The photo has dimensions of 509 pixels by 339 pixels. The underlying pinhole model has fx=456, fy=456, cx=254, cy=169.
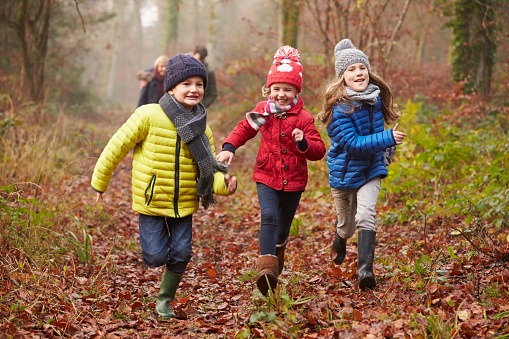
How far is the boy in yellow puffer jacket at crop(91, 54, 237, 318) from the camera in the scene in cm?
384

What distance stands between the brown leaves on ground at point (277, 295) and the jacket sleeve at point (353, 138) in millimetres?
1110

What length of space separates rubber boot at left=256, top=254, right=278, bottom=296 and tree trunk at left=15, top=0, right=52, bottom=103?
945 cm

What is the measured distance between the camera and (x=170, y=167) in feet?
12.7

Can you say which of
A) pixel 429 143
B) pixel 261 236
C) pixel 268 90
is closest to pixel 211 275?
pixel 261 236

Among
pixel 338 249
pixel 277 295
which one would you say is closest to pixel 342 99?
pixel 338 249

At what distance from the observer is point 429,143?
688cm

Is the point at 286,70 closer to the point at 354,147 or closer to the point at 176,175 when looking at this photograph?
the point at 354,147

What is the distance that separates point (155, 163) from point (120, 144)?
1.11ft

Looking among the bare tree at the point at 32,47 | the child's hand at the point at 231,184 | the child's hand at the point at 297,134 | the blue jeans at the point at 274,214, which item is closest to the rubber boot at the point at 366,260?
the blue jeans at the point at 274,214

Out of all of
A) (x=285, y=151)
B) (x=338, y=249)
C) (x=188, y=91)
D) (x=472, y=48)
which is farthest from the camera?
(x=472, y=48)

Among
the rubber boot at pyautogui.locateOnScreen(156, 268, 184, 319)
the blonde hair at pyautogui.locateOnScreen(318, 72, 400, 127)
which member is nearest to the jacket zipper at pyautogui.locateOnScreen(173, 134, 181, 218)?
the rubber boot at pyautogui.locateOnScreen(156, 268, 184, 319)

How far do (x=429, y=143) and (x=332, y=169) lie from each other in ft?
10.2

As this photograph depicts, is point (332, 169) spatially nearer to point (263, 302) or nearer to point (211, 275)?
point (263, 302)

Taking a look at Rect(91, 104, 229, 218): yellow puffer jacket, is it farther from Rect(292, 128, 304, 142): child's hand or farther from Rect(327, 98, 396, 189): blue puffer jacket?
Rect(327, 98, 396, 189): blue puffer jacket
